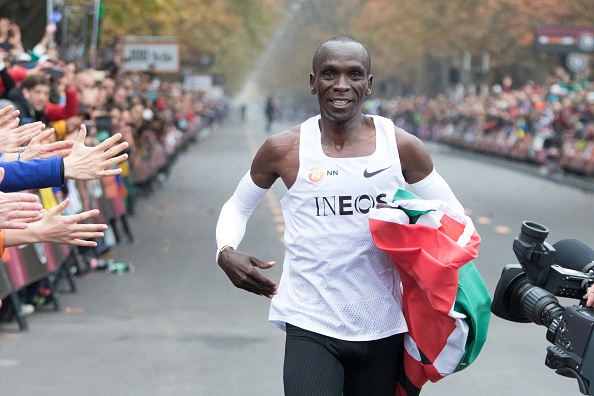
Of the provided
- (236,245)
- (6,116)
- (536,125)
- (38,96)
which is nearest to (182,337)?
(38,96)

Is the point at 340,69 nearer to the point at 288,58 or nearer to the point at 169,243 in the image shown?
the point at 169,243

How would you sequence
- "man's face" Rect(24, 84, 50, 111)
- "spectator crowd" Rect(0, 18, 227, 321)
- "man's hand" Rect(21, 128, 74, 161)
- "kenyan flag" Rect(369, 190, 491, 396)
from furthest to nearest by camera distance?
"man's face" Rect(24, 84, 50, 111) → "man's hand" Rect(21, 128, 74, 161) → "spectator crowd" Rect(0, 18, 227, 321) → "kenyan flag" Rect(369, 190, 491, 396)

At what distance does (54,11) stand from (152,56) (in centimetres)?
1285

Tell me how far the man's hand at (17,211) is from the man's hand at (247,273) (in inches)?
30.6

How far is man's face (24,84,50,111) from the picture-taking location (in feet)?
Answer: 35.3

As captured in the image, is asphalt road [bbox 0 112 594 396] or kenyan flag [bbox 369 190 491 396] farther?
asphalt road [bbox 0 112 594 396]

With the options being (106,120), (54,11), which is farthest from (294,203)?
(54,11)

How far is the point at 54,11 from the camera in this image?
20.7 metres

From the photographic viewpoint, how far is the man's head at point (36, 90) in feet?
35.3

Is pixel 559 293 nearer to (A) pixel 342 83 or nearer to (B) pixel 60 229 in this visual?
(A) pixel 342 83

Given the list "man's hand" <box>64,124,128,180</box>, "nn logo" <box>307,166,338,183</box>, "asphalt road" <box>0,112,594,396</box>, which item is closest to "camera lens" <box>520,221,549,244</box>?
"nn logo" <box>307,166,338,183</box>

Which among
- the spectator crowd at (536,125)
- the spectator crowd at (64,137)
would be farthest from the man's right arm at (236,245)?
the spectator crowd at (536,125)

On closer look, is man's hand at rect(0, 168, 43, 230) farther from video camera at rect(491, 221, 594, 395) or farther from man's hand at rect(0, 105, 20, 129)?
video camera at rect(491, 221, 594, 395)

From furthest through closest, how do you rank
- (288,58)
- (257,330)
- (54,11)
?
1. (288,58)
2. (54,11)
3. (257,330)
